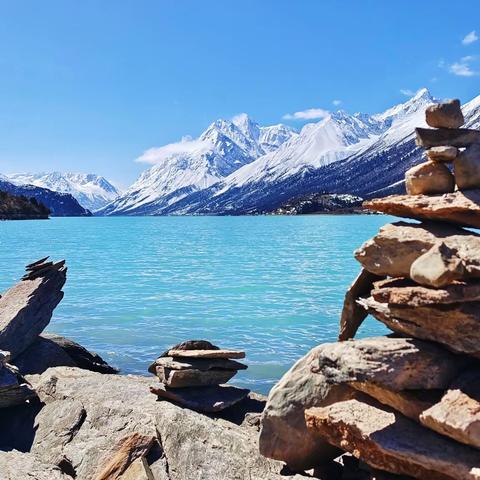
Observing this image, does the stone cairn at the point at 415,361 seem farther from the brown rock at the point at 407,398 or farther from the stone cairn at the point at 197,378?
the stone cairn at the point at 197,378

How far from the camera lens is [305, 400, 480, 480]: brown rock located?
724 centimetres

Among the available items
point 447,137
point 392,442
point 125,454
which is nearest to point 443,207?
point 447,137

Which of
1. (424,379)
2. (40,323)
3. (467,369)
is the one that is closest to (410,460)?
(424,379)

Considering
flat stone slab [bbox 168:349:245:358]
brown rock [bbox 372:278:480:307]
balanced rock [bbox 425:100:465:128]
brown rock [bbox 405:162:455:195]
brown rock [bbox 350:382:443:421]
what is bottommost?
flat stone slab [bbox 168:349:245:358]

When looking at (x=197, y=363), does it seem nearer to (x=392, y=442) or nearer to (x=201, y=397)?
(x=201, y=397)

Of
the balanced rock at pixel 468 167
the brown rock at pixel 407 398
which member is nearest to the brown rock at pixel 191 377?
the brown rock at pixel 407 398

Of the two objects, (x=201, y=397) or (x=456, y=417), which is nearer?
(x=456, y=417)

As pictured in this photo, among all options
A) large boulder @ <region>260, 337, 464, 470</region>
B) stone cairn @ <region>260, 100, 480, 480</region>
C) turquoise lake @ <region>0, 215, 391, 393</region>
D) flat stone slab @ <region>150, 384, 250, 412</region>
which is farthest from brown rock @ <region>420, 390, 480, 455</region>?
turquoise lake @ <region>0, 215, 391, 393</region>

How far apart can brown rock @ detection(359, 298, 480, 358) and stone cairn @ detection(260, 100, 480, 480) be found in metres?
0.01

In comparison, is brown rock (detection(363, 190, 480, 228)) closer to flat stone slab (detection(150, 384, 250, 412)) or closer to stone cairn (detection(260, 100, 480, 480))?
stone cairn (detection(260, 100, 480, 480))

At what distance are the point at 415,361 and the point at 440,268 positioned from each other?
147 cm

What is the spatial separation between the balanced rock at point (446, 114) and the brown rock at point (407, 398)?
4.62m

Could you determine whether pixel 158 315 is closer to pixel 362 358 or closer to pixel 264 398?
pixel 264 398

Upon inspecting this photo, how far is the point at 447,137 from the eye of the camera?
9.83m
